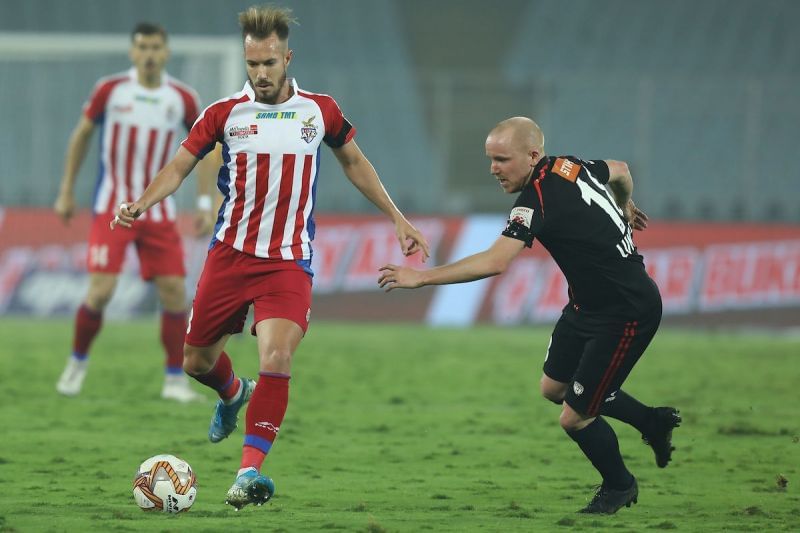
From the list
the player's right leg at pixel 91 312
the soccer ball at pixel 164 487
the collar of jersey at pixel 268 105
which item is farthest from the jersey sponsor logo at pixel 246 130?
the player's right leg at pixel 91 312

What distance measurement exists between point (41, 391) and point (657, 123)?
1191cm

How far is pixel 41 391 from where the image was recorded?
1042 cm

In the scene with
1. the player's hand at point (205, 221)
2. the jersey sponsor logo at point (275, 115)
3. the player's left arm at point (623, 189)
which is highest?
the jersey sponsor logo at point (275, 115)

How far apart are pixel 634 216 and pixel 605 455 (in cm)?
126

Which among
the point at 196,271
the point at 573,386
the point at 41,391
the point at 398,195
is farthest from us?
the point at 398,195

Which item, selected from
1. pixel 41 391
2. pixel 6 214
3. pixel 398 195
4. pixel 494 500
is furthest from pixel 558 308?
pixel 494 500

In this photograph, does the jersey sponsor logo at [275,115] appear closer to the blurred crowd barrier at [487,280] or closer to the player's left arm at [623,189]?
the player's left arm at [623,189]

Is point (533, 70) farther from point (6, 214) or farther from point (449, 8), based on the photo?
point (6, 214)

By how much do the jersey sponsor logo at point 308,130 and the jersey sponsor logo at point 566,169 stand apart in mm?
1128

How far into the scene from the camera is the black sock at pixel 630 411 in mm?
6230

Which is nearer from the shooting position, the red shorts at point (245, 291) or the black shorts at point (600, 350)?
the black shorts at point (600, 350)

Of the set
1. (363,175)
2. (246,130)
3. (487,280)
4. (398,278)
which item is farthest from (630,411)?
(487,280)

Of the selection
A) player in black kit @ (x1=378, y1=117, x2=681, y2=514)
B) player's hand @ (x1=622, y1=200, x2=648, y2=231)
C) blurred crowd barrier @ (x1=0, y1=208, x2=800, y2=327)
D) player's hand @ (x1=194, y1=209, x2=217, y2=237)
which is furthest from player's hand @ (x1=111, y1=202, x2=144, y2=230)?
blurred crowd barrier @ (x1=0, y1=208, x2=800, y2=327)

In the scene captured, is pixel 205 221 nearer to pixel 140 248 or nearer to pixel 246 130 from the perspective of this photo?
pixel 140 248
